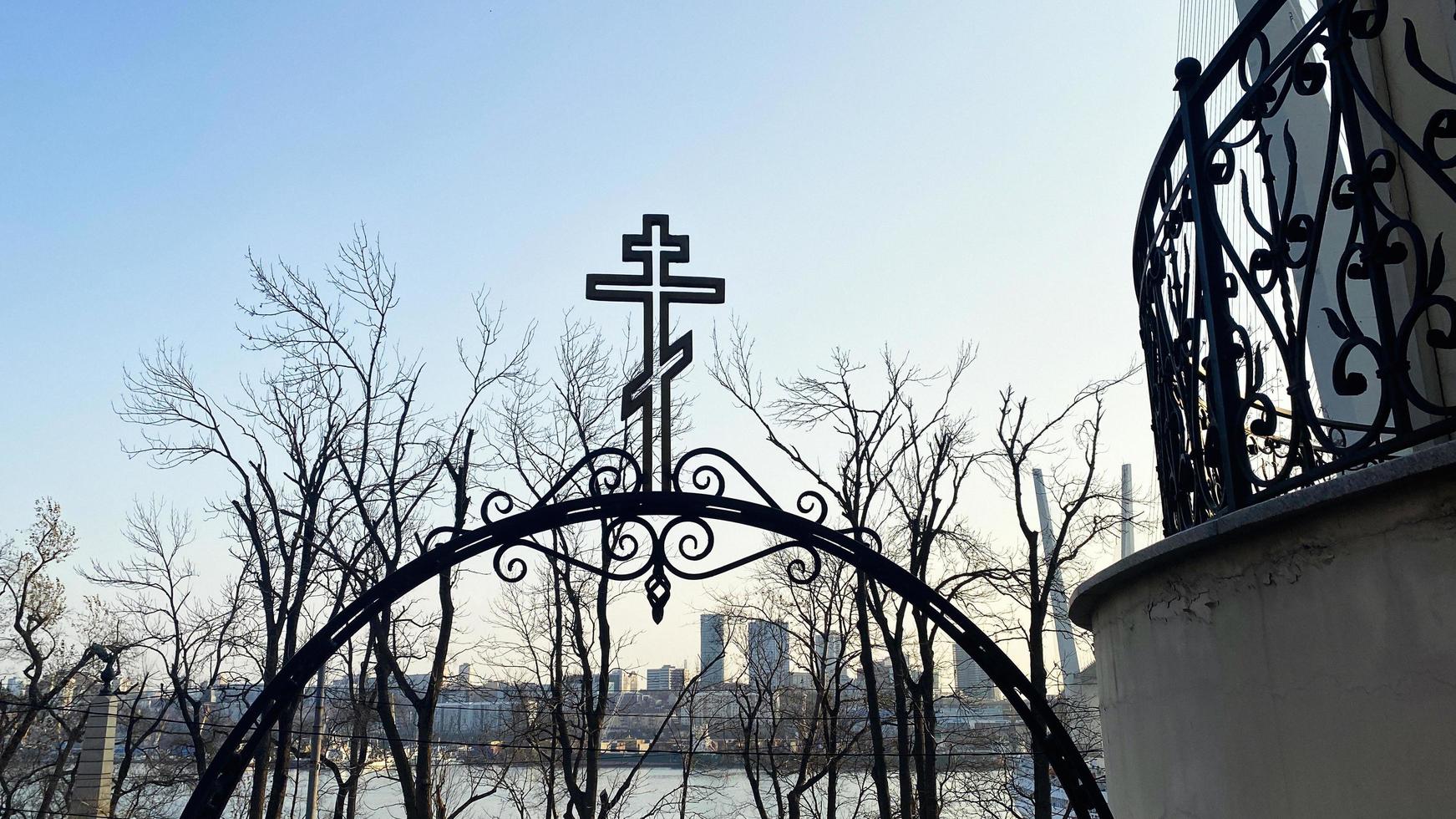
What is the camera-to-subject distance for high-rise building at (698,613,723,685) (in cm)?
2388

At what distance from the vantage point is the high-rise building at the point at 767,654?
75.7 feet

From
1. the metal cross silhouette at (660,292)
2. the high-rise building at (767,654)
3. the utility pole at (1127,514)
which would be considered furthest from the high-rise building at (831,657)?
the metal cross silhouette at (660,292)

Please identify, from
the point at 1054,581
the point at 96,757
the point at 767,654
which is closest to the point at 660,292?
the point at 1054,581

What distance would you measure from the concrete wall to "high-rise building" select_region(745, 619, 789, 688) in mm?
20136

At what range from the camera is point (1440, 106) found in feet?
12.4

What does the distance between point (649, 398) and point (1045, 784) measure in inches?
552

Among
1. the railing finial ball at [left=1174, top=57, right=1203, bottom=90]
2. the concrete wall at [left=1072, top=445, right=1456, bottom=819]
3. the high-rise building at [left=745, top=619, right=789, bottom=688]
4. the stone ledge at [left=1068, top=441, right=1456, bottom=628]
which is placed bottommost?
the concrete wall at [left=1072, top=445, right=1456, bottom=819]

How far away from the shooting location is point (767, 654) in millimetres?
24109

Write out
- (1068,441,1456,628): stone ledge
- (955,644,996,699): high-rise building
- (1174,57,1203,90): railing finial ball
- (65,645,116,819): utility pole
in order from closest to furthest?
(1068,441,1456,628): stone ledge
(1174,57,1203,90): railing finial ball
(65,645,116,819): utility pole
(955,644,996,699): high-rise building

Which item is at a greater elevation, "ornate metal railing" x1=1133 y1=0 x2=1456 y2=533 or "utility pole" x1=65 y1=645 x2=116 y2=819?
"ornate metal railing" x1=1133 y1=0 x2=1456 y2=533

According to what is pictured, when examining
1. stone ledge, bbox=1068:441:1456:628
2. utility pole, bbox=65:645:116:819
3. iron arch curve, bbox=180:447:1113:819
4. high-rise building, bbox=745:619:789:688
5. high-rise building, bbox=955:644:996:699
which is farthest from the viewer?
high-rise building, bbox=745:619:789:688

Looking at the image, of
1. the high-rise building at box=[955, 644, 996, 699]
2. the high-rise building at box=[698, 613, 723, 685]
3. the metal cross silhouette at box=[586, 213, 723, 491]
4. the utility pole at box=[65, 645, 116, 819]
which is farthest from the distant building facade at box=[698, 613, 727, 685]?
the metal cross silhouette at box=[586, 213, 723, 491]

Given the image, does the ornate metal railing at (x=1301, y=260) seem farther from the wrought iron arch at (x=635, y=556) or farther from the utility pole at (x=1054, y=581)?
the utility pole at (x=1054, y=581)

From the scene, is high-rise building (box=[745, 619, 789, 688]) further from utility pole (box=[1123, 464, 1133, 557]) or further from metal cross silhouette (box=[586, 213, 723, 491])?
metal cross silhouette (box=[586, 213, 723, 491])
